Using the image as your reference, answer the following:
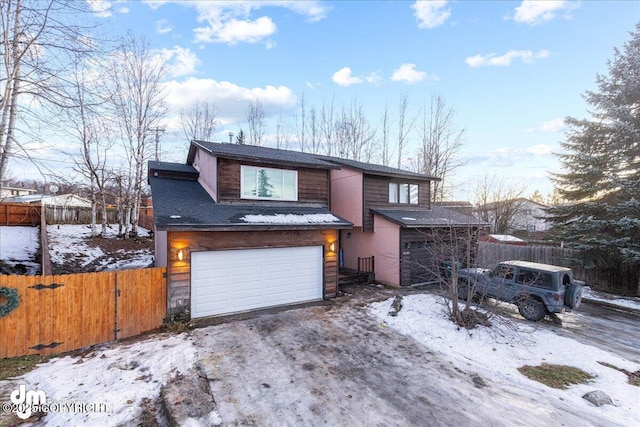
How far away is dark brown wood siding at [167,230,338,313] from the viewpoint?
24.7 feet

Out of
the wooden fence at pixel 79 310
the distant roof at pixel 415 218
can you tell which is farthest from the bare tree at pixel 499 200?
the wooden fence at pixel 79 310

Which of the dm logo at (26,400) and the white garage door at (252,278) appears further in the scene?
the white garage door at (252,278)

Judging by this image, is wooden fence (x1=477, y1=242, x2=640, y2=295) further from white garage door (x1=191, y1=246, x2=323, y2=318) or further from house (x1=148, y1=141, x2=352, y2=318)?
white garage door (x1=191, y1=246, x2=323, y2=318)

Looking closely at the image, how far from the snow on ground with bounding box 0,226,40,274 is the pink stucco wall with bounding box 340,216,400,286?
12.8m

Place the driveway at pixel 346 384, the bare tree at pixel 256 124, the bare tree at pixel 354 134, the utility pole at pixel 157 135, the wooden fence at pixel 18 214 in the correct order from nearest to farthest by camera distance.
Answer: the driveway at pixel 346 384, the wooden fence at pixel 18 214, the utility pole at pixel 157 135, the bare tree at pixel 354 134, the bare tree at pixel 256 124

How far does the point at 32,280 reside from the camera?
5766 mm

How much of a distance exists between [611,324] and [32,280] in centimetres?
1539

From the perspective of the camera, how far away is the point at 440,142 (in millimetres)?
24281

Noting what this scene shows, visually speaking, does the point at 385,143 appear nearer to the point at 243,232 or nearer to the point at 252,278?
the point at 243,232

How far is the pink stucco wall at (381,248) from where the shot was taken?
1223 cm

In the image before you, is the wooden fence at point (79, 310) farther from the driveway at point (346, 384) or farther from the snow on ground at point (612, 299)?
the snow on ground at point (612, 299)

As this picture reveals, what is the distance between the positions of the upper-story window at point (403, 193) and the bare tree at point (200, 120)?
18.9m

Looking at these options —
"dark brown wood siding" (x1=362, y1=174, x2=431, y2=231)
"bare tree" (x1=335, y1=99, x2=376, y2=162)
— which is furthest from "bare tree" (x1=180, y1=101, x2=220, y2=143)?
"dark brown wood siding" (x1=362, y1=174, x2=431, y2=231)

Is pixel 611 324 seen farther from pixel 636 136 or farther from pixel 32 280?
pixel 32 280
